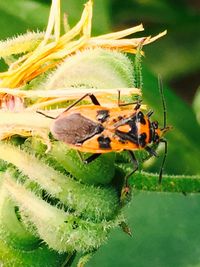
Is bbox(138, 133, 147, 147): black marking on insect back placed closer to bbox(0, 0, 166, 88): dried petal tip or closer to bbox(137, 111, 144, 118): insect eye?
bbox(137, 111, 144, 118): insect eye

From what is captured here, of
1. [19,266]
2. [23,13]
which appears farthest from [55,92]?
[23,13]

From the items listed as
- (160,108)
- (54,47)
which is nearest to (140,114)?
(54,47)

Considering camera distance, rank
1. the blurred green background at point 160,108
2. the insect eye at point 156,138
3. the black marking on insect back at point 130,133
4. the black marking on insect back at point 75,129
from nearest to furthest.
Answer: the black marking on insect back at point 75,129 → the black marking on insect back at point 130,133 → the insect eye at point 156,138 → the blurred green background at point 160,108

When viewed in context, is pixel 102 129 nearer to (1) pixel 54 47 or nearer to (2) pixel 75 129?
(2) pixel 75 129

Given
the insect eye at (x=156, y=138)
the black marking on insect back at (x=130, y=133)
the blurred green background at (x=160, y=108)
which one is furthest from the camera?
the blurred green background at (x=160, y=108)

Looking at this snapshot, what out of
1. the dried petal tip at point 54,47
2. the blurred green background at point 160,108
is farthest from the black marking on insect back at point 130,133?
the blurred green background at point 160,108

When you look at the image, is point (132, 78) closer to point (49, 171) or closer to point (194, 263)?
point (49, 171)

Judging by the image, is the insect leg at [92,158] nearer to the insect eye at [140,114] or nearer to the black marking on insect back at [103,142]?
the black marking on insect back at [103,142]

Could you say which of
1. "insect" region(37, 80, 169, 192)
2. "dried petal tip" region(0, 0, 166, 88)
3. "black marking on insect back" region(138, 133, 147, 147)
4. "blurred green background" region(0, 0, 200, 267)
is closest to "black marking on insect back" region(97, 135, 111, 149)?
"insect" region(37, 80, 169, 192)

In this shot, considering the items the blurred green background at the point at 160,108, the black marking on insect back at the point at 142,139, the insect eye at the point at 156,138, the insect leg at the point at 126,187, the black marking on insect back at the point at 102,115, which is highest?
the black marking on insect back at the point at 102,115
